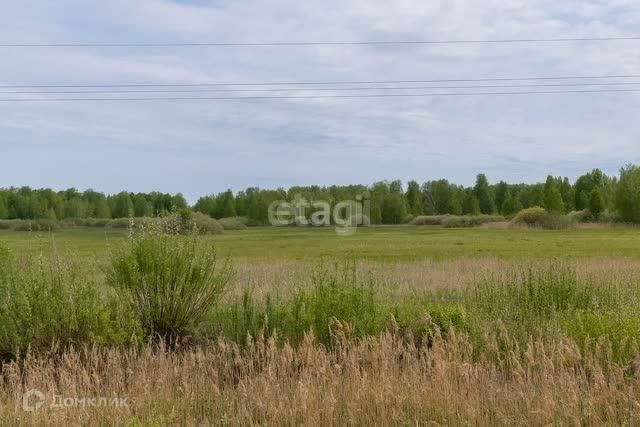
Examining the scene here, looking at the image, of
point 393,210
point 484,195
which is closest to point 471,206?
point 484,195

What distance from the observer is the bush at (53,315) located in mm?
8828

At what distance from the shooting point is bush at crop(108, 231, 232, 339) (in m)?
10.3

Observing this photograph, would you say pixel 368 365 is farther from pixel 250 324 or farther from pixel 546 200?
pixel 546 200

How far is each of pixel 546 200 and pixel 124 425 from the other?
337ft

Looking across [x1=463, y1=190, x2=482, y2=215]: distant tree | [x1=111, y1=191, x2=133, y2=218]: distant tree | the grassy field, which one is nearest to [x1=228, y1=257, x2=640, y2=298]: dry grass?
the grassy field

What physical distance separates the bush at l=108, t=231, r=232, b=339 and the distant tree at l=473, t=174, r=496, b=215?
126646mm

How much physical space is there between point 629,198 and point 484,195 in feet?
175

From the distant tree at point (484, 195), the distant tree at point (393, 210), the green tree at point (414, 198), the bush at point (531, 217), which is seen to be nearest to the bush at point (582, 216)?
the bush at point (531, 217)

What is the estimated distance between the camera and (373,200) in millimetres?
126750

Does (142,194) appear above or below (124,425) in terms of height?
above

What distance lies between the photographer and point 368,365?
25.9 ft

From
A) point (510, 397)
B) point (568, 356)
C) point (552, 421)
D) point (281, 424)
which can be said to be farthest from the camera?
point (568, 356)

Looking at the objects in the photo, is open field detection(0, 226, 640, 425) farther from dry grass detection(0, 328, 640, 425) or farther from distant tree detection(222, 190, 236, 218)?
distant tree detection(222, 190, 236, 218)

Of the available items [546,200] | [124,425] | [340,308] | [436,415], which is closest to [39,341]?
[124,425]
